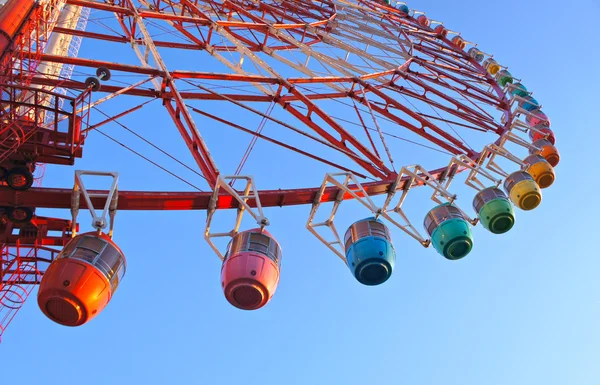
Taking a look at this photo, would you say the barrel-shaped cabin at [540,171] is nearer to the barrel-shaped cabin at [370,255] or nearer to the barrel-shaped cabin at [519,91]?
the barrel-shaped cabin at [519,91]

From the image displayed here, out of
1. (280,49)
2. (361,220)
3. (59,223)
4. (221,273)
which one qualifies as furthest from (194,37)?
(221,273)

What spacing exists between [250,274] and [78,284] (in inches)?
83.9

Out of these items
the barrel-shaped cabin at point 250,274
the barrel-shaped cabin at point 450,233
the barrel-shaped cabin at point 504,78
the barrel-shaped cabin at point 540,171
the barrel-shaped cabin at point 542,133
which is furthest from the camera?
the barrel-shaped cabin at point 504,78

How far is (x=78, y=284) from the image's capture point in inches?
294

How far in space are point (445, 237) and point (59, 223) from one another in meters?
7.25

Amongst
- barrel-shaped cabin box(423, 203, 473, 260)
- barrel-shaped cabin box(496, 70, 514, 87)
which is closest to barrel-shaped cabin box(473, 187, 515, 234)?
barrel-shaped cabin box(423, 203, 473, 260)

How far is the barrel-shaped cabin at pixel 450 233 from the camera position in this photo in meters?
11.0

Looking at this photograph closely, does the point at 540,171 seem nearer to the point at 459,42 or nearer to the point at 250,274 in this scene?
the point at 250,274

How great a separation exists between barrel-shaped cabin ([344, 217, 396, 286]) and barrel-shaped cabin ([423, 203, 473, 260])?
1.30 meters

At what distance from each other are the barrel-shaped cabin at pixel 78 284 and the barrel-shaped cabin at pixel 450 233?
573cm

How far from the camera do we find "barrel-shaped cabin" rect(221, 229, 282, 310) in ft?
27.0

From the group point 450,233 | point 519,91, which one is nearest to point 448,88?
point 519,91

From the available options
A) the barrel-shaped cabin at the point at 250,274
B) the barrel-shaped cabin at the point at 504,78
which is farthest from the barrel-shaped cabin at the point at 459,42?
the barrel-shaped cabin at the point at 250,274

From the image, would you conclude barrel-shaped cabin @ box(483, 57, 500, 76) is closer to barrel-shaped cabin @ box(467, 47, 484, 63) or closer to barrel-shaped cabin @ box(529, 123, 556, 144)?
barrel-shaped cabin @ box(467, 47, 484, 63)
